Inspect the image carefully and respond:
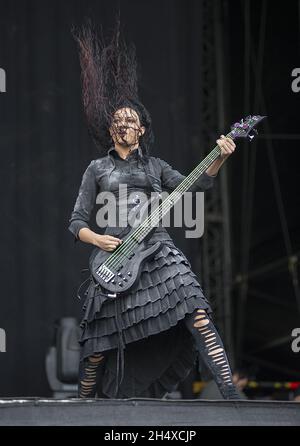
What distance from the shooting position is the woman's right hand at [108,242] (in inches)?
225

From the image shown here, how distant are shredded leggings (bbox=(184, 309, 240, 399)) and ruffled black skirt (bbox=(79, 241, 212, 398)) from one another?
0.06 metres

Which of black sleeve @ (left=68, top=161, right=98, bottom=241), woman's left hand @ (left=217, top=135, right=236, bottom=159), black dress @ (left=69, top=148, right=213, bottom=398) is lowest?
black dress @ (left=69, top=148, right=213, bottom=398)

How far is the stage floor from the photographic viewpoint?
194 inches

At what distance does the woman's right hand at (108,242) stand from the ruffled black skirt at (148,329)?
18 centimetres

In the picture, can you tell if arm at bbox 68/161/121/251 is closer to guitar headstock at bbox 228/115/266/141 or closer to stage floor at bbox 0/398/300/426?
guitar headstock at bbox 228/115/266/141

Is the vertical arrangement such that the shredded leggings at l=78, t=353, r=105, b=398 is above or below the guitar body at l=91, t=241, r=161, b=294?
below

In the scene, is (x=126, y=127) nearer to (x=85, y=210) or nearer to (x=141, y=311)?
(x=85, y=210)

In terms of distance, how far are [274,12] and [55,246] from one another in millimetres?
3038

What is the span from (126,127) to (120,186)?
324mm

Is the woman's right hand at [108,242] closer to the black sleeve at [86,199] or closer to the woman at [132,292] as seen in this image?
the woman at [132,292]

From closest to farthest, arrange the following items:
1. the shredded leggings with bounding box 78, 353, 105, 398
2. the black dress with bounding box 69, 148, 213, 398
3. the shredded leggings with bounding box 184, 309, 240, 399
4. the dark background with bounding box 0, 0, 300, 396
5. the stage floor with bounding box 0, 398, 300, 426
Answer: the stage floor with bounding box 0, 398, 300, 426 < the shredded leggings with bounding box 184, 309, 240, 399 < the black dress with bounding box 69, 148, 213, 398 < the shredded leggings with bounding box 78, 353, 105, 398 < the dark background with bounding box 0, 0, 300, 396

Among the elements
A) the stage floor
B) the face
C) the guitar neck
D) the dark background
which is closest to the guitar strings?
the guitar neck

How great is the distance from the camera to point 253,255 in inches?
410

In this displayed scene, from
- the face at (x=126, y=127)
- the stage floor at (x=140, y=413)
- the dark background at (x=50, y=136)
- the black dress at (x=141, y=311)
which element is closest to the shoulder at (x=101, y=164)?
the black dress at (x=141, y=311)
